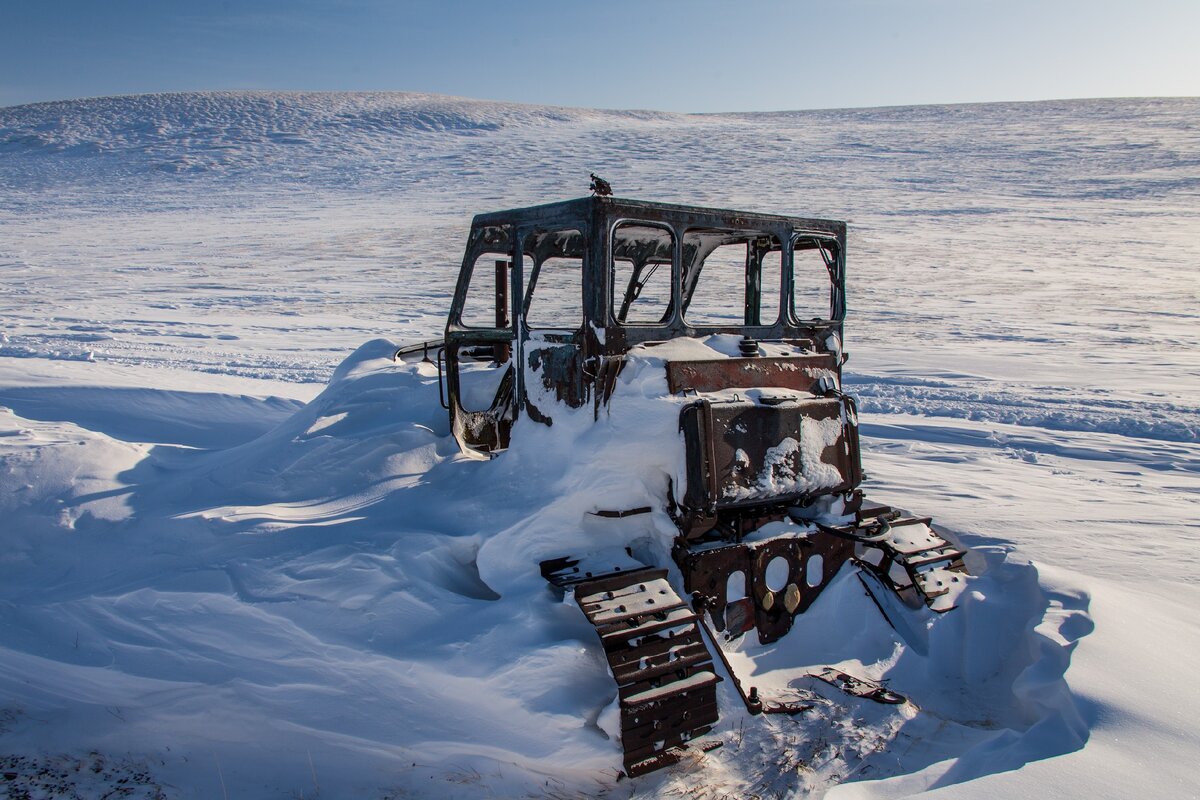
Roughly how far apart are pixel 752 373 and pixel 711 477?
2.13ft

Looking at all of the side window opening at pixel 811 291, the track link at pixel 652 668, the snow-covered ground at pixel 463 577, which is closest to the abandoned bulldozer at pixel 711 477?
the track link at pixel 652 668

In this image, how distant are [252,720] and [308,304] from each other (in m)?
13.4

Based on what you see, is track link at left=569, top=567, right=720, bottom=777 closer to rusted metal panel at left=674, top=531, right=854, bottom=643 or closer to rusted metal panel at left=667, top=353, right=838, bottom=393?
rusted metal panel at left=674, top=531, right=854, bottom=643

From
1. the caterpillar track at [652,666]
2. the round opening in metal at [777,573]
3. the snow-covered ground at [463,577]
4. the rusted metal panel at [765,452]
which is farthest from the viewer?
the round opening in metal at [777,573]

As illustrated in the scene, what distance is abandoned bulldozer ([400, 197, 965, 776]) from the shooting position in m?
3.14

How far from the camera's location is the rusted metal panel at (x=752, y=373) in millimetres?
3672

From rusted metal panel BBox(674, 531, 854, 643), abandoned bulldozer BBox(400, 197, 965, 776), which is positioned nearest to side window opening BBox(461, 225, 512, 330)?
Result: abandoned bulldozer BBox(400, 197, 965, 776)

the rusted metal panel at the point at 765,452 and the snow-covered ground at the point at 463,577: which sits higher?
the rusted metal panel at the point at 765,452

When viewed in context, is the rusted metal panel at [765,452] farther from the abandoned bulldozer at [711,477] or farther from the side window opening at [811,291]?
the side window opening at [811,291]

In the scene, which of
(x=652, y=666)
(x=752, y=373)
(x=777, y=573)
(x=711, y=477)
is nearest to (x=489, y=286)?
(x=752, y=373)

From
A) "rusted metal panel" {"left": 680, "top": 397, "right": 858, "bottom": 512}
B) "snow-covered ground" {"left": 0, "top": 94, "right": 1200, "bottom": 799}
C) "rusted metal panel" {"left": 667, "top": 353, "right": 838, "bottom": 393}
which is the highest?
"rusted metal panel" {"left": 667, "top": 353, "right": 838, "bottom": 393}

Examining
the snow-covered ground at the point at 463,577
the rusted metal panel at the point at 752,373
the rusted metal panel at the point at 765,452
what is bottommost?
the snow-covered ground at the point at 463,577

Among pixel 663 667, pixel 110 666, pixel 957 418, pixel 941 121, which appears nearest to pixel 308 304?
pixel 957 418

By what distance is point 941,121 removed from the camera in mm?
38219
